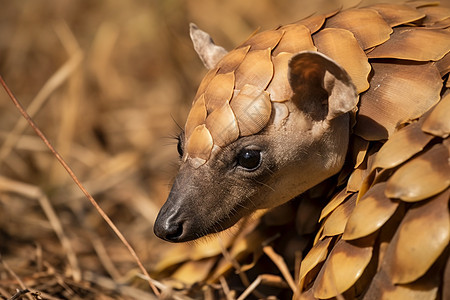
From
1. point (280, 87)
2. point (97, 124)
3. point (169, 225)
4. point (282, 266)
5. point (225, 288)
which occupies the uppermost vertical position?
point (280, 87)

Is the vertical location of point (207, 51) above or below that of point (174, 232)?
above

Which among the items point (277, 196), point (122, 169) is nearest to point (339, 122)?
point (277, 196)

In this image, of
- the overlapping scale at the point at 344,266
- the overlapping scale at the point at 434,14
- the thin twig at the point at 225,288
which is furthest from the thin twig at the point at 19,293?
the overlapping scale at the point at 434,14

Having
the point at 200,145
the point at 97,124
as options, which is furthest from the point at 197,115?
the point at 97,124

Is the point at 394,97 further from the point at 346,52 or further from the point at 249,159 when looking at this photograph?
the point at 249,159

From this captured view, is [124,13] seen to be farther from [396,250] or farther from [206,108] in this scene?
[396,250]

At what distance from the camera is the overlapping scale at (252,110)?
1750mm

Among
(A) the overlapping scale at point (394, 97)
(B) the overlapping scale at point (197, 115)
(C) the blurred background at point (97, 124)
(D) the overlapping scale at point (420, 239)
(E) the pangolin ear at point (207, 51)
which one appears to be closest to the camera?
(D) the overlapping scale at point (420, 239)

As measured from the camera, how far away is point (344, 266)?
1.64 metres

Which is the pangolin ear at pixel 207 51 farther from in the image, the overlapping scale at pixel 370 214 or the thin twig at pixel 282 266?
the overlapping scale at pixel 370 214

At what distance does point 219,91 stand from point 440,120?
0.62 meters

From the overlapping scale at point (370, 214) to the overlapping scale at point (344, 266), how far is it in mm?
46

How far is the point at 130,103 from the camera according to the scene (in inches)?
162

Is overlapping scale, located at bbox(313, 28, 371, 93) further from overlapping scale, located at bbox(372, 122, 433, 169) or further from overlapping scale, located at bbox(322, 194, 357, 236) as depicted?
overlapping scale, located at bbox(322, 194, 357, 236)
